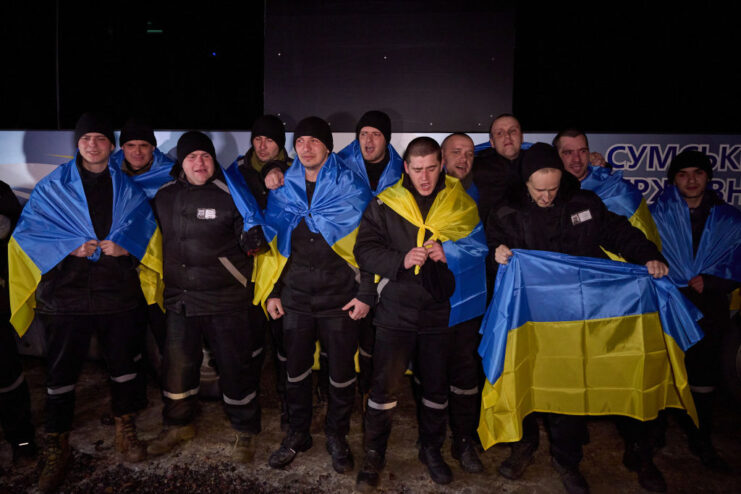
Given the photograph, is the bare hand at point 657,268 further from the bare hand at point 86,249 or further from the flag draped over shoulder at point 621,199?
the bare hand at point 86,249

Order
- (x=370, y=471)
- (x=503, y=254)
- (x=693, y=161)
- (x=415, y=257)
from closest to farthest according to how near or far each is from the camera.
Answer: (x=415, y=257) → (x=503, y=254) → (x=370, y=471) → (x=693, y=161)

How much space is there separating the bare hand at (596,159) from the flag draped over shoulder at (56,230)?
10.9 ft

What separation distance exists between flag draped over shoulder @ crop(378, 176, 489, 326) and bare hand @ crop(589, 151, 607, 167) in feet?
4.23

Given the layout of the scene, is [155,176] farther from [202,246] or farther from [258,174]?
[202,246]

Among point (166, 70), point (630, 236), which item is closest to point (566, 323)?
point (630, 236)

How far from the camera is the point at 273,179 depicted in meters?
3.47

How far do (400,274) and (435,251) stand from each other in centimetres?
26

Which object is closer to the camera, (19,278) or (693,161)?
(19,278)

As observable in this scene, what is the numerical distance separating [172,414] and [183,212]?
1.43 meters

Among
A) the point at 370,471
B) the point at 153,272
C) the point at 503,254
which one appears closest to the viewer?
the point at 503,254

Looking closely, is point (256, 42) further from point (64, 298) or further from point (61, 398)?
point (61, 398)

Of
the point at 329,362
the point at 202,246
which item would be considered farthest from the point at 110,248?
the point at 329,362

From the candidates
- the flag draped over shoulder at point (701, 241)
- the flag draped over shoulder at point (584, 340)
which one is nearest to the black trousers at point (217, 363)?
the flag draped over shoulder at point (584, 340)

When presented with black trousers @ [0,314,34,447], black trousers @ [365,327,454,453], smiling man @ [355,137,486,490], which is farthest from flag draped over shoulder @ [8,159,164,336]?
black trousers @ [365,327,454,453]
